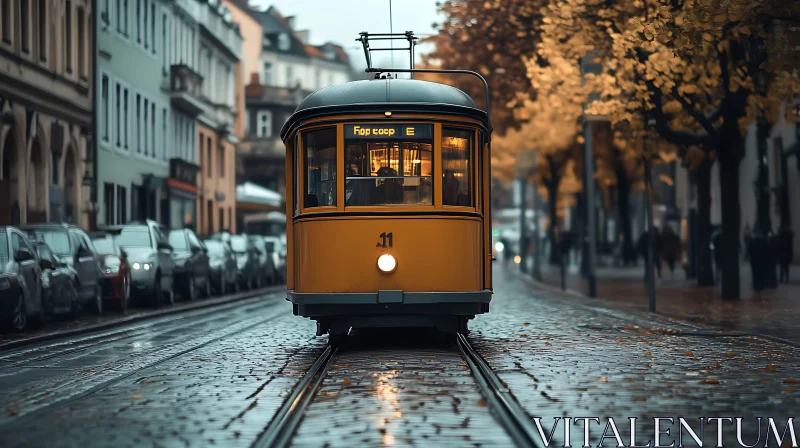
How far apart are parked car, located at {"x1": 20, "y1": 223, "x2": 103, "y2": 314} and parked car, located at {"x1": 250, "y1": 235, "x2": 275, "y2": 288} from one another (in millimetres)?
16646

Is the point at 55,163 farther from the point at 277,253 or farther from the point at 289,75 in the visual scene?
the point at 289,75

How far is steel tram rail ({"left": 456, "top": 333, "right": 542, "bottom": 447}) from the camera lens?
340 inches

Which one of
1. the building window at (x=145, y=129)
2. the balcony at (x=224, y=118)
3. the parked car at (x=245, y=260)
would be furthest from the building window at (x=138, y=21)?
the balcony at (x=224, y=118)

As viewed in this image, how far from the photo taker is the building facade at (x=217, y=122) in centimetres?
5984

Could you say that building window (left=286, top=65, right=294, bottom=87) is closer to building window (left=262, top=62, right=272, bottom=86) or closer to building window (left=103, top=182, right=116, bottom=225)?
building window (left=262, top=62, right=272, bottom=86)

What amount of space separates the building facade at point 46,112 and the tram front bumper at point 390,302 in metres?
18.6

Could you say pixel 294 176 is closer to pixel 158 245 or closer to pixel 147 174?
pixel 158 245

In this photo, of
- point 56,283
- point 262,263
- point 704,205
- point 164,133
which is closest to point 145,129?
point 164,133

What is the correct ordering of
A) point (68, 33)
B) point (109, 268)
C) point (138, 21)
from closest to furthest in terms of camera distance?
point (109, 268) → point (68, 33) → point (138, 21)

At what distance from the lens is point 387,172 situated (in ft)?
49.5

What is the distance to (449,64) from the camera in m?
35.2

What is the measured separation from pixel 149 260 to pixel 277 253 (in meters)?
17.3

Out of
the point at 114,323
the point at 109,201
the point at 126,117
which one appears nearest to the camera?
the point at 114,323

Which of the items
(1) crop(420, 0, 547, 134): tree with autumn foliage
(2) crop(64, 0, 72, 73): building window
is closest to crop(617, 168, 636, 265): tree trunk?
(1) crop(420, 0, 547, 134): tree with autumn foliage
